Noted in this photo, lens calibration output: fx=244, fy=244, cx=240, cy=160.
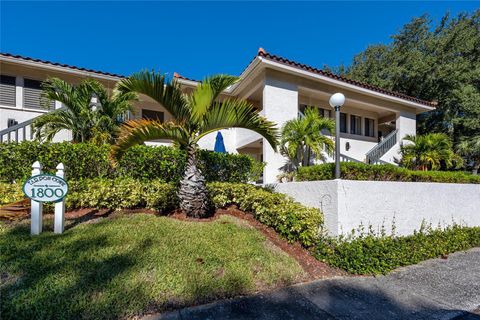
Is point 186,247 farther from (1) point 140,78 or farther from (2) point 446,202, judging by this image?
(2) point 446,202

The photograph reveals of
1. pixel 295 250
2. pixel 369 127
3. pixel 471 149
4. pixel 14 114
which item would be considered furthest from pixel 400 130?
pixel 14 114

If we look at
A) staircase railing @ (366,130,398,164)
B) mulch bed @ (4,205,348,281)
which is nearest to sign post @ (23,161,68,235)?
mulch bed @ (4,205,348,281)

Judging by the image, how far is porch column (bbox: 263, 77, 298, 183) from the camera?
9.64 meters

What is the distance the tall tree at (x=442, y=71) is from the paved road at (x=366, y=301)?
15724mm

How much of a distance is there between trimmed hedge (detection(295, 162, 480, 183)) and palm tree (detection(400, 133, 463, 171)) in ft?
12.5

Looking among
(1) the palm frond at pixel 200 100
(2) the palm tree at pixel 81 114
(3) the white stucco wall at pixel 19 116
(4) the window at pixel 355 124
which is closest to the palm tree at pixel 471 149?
(4) the window at pixel 355 124

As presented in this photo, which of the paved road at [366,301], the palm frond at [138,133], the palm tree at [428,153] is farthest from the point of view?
the palm tree at [428,153]

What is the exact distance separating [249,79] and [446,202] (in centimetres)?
810

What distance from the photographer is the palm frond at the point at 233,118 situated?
551 cm

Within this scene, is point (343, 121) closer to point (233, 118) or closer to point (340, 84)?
point (340, 84)

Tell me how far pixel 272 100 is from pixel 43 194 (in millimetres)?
7823

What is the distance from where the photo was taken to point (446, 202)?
698 cm

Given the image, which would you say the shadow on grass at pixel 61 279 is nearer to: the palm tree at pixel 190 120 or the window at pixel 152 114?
the palm tree at pixel 190 120

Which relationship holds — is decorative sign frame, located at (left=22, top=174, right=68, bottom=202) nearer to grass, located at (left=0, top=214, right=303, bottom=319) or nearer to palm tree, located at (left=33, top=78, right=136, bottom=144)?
grass, located at (left=0, top=214, right=303, bottom=319)
